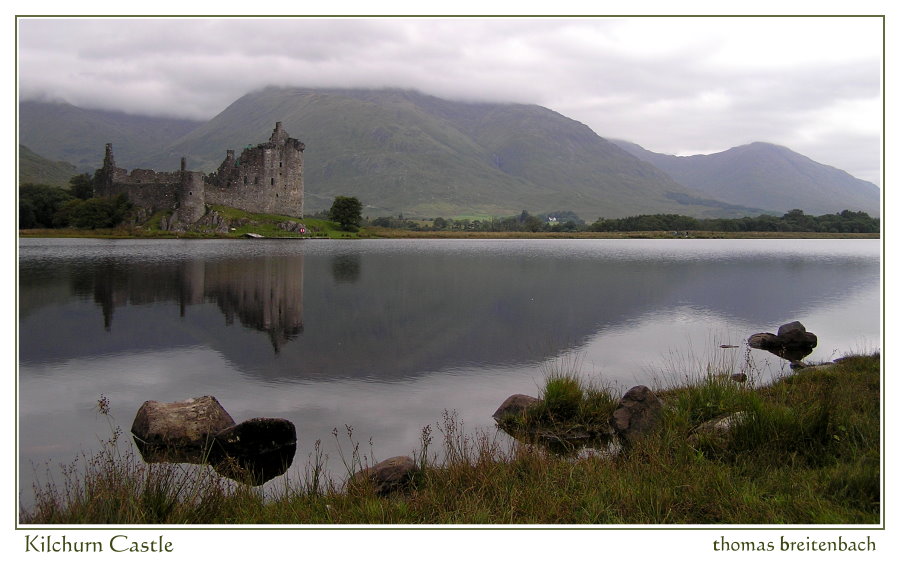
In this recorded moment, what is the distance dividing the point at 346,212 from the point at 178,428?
248 ft

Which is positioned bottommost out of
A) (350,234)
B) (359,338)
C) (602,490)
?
(359,338)

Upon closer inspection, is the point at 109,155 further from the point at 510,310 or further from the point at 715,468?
the point at 715,468

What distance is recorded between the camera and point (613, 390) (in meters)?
10.8

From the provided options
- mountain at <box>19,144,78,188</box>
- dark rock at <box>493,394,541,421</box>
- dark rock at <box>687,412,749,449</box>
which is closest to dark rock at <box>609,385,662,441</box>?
dark rock at <box>687,412,749,449</box>

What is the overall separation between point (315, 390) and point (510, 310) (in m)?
11.2

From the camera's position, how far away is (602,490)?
5.19 metres

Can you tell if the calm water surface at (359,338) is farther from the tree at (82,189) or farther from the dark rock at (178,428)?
the tree at (82,189)

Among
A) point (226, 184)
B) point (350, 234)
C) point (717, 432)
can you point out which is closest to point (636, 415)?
point (717, 432)

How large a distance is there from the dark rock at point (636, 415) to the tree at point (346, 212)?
76.0 meters

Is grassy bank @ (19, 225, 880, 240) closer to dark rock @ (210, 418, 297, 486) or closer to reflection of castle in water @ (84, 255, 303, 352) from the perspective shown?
reflection of castle in water @ (84, 255, 303, 352)

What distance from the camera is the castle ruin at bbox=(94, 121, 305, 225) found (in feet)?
215

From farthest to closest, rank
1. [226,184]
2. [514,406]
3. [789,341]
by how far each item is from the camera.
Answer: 1. [226,184]
2. [789,341]
3. [514,406]

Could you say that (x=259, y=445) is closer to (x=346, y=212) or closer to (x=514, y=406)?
(x=514, y=406)

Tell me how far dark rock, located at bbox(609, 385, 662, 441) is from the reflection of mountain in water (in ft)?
16.6
